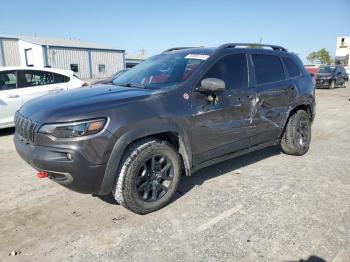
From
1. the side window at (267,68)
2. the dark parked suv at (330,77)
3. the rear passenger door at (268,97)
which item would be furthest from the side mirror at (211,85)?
the dark parked suv at (330,77)

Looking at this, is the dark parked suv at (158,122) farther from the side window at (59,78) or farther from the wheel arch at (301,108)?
the side window at (59,78)

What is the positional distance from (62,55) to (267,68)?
35.8 m

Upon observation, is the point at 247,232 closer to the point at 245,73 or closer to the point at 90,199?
the point at 90,199

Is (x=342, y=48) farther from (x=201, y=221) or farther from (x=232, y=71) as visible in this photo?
(x=201, y=221)

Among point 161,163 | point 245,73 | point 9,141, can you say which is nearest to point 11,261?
point 161,163

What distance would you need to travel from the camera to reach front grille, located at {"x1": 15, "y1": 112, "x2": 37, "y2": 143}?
317cm

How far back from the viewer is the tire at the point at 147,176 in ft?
10.7

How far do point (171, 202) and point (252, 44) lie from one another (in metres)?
→ 2.65

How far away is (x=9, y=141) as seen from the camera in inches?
275

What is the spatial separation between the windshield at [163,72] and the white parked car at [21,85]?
3.82 meters

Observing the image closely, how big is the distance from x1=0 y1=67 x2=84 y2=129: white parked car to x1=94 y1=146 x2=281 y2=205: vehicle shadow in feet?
14.8

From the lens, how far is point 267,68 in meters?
4.91

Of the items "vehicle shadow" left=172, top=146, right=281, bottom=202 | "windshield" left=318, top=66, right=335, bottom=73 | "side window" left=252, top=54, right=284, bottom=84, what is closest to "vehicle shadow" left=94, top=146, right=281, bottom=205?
"vehicle shadow" left=172, top=146, right=281, bottom=202

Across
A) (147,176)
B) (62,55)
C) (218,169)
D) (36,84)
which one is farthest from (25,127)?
(62,55)
